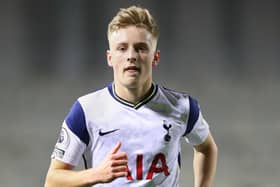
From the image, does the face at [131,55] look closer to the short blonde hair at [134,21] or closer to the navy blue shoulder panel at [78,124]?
the short blonde hair at [134,21]

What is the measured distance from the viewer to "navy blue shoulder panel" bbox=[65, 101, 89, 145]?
45.1 inches

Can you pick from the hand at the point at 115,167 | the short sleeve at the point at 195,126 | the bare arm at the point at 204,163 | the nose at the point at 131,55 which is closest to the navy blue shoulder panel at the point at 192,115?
the short sleeve at the point at 195,126

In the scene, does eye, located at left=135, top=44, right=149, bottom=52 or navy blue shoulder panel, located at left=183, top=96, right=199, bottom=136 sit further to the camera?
navy blue shoulder panel, located at left=183, top=96, right=199, bottom=136

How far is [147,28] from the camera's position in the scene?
1158 mm

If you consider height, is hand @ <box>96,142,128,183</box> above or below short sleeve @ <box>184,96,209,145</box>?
below

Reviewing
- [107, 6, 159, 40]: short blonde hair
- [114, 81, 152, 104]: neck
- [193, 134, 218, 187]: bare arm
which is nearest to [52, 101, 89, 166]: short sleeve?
[114, 81, 152, 104]: neck

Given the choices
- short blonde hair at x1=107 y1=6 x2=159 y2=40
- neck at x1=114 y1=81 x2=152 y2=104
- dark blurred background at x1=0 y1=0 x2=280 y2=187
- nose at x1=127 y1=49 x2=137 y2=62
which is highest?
dark blurred background at x1=0 y1=0 x2=280 y2=187

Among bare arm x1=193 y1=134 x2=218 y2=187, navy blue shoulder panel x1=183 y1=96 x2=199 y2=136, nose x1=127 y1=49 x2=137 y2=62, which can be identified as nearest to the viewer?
nose x1=127 y1=49 x2=137 y2=62

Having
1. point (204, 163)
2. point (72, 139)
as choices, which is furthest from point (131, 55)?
point (204, 163)

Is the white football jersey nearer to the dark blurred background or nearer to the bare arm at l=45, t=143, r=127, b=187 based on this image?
the bare arm at l=45, t=143, r=127, b=187

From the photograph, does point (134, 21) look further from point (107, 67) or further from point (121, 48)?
point (107, 67)

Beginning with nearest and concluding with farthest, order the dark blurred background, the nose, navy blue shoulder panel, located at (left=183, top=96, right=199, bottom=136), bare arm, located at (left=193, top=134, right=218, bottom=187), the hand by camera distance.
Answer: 1. the hand
2. the nose
3. navy blue shoulder panel, located at (left=183, top=96, right=199, bottom=136)
4. bare arm, located at (left=193, top=134, right=218, bottom=187)
5. the dark blurred background

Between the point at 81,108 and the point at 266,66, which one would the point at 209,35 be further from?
the point at 81,108

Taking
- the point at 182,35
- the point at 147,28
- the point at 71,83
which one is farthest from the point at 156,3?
the point at 147,28
